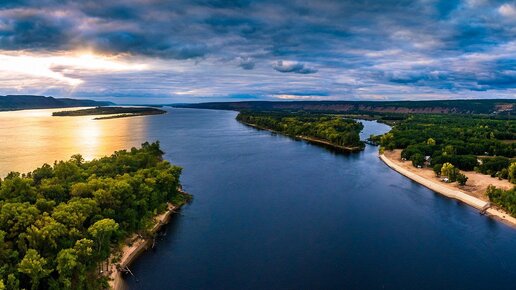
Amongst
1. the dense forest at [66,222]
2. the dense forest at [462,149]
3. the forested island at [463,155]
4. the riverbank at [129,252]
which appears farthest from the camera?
the dense forest at [462,149]

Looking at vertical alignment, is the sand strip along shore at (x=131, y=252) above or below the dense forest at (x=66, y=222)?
below

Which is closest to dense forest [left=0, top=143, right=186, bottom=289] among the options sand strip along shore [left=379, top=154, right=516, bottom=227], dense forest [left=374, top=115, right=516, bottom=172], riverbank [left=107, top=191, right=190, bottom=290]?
riverbank [left=107, top=191, right=190, bottom=290]

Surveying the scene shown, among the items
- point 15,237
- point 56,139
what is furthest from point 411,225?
point 56,139

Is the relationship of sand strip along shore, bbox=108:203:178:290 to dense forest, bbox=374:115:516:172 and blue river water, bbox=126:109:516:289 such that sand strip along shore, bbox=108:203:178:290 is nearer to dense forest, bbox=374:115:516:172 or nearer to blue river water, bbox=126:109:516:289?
blue river water, bbox=126:109:516:289

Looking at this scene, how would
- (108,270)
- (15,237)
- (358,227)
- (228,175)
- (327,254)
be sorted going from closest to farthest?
(15,237) < (108,270) < (327,254) < (358,227) < (228,175)

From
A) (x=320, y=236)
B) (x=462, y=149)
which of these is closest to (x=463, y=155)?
(x=462, y=149)

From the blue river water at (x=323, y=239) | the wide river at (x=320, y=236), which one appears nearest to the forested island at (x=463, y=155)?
the blue river water at (x=323, y=239)

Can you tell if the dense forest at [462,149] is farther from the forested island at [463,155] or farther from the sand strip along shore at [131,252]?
the sand strip along shore at [131,252]

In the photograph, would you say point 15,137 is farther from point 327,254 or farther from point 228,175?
point 327,254
